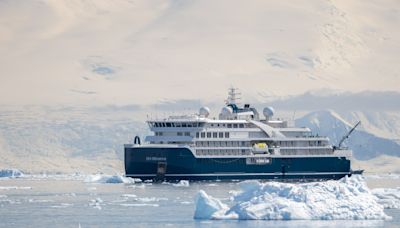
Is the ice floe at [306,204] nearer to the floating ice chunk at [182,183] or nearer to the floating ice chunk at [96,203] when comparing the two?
the floating ice chunk at [96,203]

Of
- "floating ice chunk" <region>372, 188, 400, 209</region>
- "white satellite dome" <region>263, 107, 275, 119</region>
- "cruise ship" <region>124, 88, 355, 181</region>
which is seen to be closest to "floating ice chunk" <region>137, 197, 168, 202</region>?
"floating ice chunk" <region>372, 188, 400, 209</region>

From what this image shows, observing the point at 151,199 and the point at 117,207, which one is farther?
the point at 151,199

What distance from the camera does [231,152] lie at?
123062mm

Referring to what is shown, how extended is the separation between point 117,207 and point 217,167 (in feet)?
115

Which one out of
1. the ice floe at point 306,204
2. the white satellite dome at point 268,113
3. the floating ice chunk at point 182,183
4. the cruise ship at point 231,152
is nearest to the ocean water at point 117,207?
the ice floe at point 306,204

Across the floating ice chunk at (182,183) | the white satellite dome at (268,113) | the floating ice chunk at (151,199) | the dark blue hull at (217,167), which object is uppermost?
the white satellite dome at (268,113)

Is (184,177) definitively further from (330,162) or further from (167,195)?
(167,195)

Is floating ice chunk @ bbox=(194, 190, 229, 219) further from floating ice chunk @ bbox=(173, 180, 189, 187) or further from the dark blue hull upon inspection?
the dark blue hull

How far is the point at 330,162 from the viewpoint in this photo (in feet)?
410

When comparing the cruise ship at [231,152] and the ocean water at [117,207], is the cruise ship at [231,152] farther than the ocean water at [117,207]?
Yes

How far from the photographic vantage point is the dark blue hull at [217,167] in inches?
4705

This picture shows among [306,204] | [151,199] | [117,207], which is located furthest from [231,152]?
[306,204]

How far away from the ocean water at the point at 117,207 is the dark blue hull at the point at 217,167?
3786mm

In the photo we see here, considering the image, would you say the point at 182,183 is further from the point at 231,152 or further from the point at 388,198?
the point at 388,198
